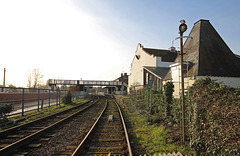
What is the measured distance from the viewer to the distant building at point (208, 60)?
44.5 feet

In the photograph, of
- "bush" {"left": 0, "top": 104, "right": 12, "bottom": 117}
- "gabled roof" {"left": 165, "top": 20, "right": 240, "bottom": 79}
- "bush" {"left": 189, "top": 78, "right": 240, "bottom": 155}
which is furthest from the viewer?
"gabled roof" {"left": 165, "top": 20, "right": 240, "bottom": 79}

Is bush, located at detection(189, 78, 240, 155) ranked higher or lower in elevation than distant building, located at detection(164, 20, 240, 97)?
lower

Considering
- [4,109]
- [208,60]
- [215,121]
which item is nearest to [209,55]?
[208,60]

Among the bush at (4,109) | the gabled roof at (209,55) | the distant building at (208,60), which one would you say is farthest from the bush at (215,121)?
the bush at (4,109)

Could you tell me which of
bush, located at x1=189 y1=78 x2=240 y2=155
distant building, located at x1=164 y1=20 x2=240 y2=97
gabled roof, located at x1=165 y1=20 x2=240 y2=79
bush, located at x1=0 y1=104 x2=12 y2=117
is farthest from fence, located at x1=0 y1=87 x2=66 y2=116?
gabled roof, located at x1=165 y1=20 x2=240 y2=79

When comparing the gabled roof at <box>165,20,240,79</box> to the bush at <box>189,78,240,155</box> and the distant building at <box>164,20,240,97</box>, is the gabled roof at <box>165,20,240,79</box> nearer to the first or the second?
the distant building at <box>164,20,240,97</box>

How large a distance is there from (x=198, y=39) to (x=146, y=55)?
61.8 ft

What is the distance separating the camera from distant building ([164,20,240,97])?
44.5 ft

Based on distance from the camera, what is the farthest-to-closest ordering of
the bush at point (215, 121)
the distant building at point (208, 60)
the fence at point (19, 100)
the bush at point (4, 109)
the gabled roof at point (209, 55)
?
the gabled roof at point (209, 55) < the distant building at point (208, 60) < the fence at point (19, 100) < the bush at point (4, 109) < the bush at point (215, 121)

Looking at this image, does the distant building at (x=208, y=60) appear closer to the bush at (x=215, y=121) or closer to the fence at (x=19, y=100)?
the bush at (x=215, y=121)

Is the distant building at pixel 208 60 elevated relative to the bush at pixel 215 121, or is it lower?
elevated

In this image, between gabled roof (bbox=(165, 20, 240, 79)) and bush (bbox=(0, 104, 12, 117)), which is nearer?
bush (bbox=(0, 104, 12, 117))

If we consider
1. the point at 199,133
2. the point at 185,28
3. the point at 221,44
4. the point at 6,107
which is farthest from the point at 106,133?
the point at 221,44

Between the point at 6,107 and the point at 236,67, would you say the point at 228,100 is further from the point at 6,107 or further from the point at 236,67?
the point at 236,67
